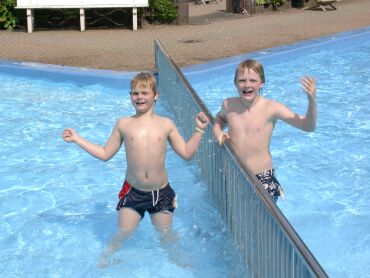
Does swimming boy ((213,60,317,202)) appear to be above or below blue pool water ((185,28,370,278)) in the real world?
above

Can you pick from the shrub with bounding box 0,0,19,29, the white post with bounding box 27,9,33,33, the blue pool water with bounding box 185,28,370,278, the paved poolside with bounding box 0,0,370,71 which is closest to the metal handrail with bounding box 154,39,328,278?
the blue pool water with bounding box 185,28,370,278

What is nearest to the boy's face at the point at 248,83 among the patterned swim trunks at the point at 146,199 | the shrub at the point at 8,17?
the patterned swim trunks at the point at 146,199

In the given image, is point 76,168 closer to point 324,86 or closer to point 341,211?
point 341,211

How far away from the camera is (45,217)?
5.02 m

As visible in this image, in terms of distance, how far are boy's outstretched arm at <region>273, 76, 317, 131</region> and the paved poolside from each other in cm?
561

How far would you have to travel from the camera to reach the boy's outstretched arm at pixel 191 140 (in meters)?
3.69

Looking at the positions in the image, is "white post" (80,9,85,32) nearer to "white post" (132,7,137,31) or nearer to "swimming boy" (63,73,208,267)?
"white post" (132,7,137,31)

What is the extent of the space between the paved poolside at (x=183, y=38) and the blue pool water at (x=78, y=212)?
2.42 meters

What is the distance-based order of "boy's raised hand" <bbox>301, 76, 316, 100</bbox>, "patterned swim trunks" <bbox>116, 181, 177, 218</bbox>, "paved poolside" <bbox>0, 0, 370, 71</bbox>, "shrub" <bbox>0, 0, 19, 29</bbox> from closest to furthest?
"boy's raised hand" <bbox>301, 76, 316, 100</bbox> → "patterned swim trunks" <bbox>116, 181, 177, 218</bbox> → "paved poolside" <bbox>0, 0, 370, 71</bbox> → "shrub" <bbox>0, 0, 19, 29</bbox>

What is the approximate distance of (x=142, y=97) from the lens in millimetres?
3812

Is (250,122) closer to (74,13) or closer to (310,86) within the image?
(310,86)

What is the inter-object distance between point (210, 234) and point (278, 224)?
1824mm

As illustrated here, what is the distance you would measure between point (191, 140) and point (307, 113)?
2.39 feet

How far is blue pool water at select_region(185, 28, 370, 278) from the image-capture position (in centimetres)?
461
